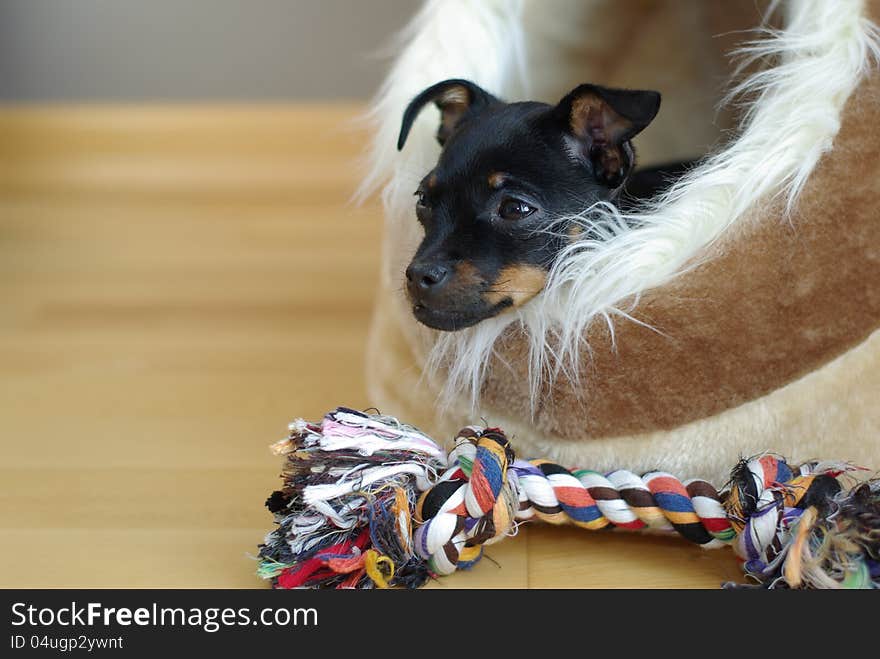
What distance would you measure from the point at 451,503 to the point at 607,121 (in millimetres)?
554

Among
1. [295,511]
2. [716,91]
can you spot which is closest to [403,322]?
[295,511]

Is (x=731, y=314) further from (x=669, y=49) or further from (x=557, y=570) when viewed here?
(x=669, y=49)

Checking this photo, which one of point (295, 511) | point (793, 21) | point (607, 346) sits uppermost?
point (793, 21)

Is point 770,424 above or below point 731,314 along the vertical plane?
below

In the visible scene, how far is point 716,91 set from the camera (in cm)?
216

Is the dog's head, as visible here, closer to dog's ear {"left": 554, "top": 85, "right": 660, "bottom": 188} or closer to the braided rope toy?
dog's ear {"left": 554, "top": 85, "right": 660, "bottom": 188}

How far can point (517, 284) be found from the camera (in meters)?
1.35

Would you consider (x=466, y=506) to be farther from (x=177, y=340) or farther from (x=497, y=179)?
(x=177, y=340)

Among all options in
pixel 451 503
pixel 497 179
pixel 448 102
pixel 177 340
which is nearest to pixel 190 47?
pixel 177 340

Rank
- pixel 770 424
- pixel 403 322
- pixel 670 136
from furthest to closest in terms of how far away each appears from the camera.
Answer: pixel 670 136
pixel 403 322
pixel 770 424

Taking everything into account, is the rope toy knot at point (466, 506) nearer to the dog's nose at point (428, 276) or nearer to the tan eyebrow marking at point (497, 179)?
the dog's nose at point (428, 276)

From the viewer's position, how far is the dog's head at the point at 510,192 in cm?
131

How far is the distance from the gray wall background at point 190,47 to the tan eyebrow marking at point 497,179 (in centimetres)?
252
